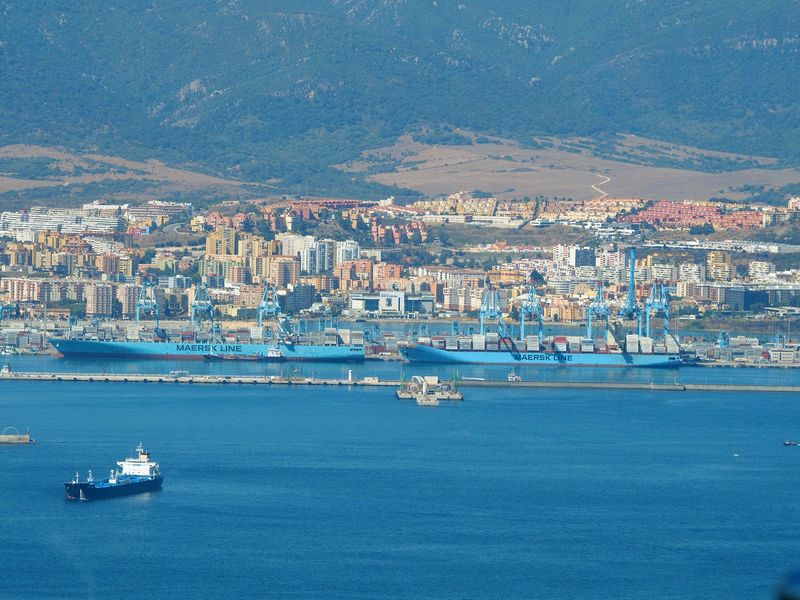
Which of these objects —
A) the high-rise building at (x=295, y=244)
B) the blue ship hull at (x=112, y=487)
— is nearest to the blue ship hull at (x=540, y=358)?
the blue ship hull at (x=112, y=487)

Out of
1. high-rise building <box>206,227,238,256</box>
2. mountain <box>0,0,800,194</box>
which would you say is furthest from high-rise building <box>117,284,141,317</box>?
mountain <box>0,0,800,194</box>

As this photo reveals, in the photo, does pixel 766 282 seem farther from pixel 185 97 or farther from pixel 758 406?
pixel 185 97

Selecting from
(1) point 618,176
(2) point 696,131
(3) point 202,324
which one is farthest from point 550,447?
(2) point 696,131

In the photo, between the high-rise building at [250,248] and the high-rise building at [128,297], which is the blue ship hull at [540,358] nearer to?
the high-rise building at [128,297]

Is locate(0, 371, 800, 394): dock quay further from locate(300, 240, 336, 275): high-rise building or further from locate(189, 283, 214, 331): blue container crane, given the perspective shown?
locate(300, 240, 336, 275): high-rise building

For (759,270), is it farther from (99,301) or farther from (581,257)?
(99,301)

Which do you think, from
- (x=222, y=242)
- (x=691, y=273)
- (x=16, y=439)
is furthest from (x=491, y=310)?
(x=16, y=439)

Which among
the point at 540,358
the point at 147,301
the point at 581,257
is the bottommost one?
the point at 540,358

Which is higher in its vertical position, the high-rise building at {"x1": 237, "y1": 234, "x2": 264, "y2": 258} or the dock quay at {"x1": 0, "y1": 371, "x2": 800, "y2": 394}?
the high-rise building at {"x1": 237, "y1": 234, "x2": 264, "y2": 258}
